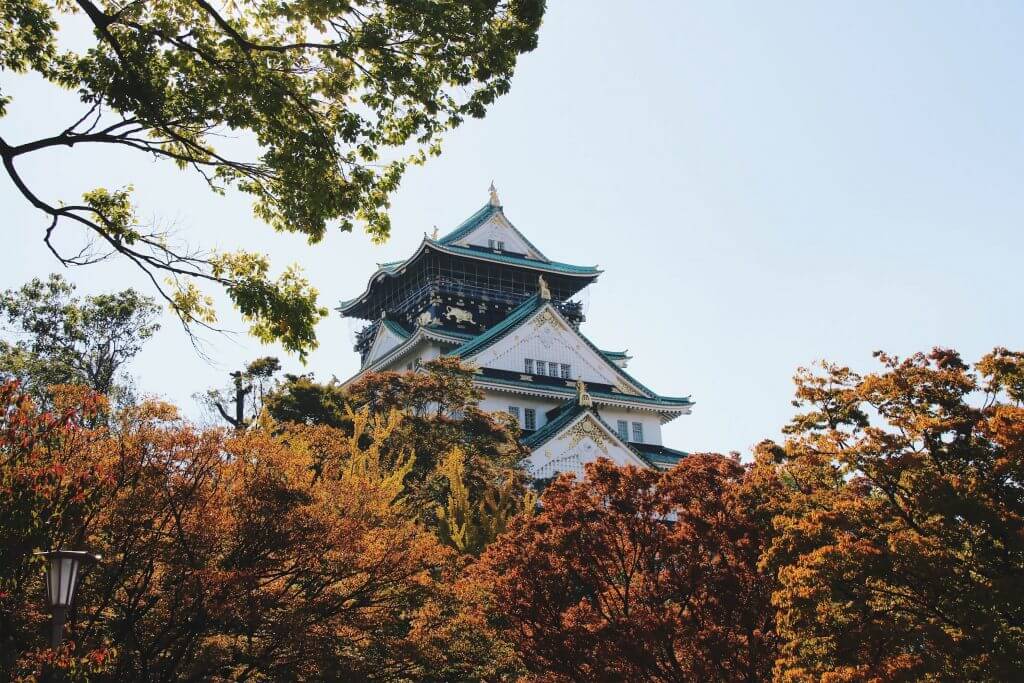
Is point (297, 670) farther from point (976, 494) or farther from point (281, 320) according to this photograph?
point (976, 494)

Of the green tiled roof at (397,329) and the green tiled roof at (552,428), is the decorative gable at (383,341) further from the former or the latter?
the green tiled roof at (552,428)

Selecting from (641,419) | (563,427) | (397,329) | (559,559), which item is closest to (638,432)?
(641,419)

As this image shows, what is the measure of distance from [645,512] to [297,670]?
5771 mm

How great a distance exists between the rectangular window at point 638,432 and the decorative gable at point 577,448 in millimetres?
6493

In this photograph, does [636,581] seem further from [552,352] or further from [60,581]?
[552,352]

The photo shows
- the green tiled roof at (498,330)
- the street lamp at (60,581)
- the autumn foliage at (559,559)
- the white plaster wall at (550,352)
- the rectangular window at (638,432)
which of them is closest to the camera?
the street lamp at (60,581)

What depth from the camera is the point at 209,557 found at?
12617 mm

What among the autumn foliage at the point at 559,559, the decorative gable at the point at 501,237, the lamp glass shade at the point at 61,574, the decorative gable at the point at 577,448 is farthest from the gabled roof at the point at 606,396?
the lamp glass shade at the point at 61,574

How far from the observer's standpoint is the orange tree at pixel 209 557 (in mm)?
11227

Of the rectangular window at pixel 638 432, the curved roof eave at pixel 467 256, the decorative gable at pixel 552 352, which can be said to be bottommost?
the rectangular window at pixel 638 432

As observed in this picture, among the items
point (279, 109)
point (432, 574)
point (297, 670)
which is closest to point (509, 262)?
point (432, 574)

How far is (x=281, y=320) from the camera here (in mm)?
9859

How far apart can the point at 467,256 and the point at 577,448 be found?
46.0 ft

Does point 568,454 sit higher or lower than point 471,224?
lower
